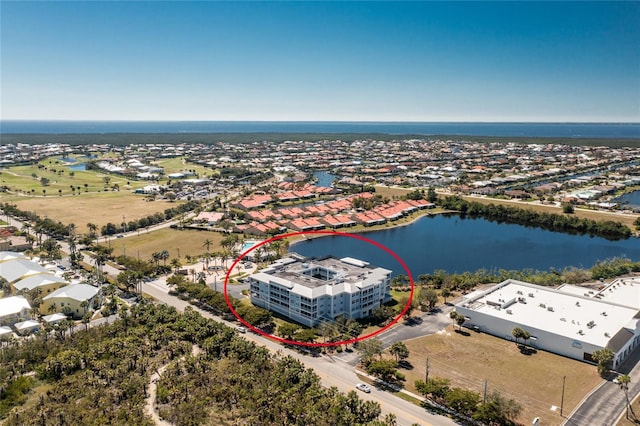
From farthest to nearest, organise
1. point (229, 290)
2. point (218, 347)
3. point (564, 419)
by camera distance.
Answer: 1. point (229, 290)
2. point (218, 347)
3. point (564, 419)

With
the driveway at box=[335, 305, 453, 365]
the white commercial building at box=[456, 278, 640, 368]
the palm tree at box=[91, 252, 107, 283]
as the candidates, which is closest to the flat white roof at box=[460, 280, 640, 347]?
the white commercial building at box=[456, 278, 640, 368]

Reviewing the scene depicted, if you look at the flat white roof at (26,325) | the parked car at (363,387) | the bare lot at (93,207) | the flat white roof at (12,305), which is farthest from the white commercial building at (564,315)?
the bare lot at (93,207)

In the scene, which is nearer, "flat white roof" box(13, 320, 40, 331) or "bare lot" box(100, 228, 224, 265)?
"flat white roof" box(13, 320, 40, 331)

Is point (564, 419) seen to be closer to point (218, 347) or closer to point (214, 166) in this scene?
point (218, 347)

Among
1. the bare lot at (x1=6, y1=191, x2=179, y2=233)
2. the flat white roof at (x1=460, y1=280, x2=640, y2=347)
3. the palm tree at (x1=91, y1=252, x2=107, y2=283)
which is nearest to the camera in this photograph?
the flat white roof at (x1=460, y1=280, x2=640, y2=347)

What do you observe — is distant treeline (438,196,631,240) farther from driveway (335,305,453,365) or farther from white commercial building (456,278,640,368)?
driveway (335,305,453,365)

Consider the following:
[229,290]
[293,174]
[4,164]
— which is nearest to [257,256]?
[229,290]
